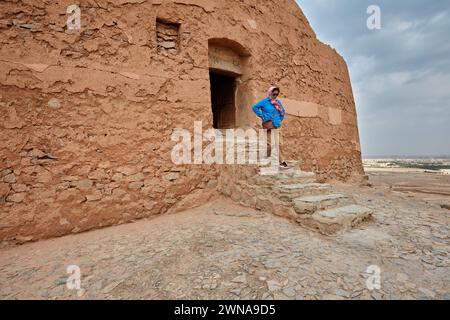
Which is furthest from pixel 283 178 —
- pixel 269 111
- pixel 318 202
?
pixel 269 111

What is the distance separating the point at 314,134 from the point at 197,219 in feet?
15.2

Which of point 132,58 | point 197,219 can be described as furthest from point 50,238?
point 132,58

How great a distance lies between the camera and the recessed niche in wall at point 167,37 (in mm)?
4270

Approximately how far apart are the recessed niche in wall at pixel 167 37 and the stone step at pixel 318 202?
11.1ft

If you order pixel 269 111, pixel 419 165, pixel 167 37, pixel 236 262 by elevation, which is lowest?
pixel 419 165

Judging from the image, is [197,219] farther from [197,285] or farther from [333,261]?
[333,261]

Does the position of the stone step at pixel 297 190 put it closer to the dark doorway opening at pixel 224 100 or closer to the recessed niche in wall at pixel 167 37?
the dark doorway opening at pixel 224 100

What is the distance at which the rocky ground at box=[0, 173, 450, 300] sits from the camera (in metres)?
1.97

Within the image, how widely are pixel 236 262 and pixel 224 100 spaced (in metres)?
5.05

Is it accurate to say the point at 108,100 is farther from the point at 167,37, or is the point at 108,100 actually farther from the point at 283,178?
the point at 283,178

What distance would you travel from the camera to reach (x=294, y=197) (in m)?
3.54
